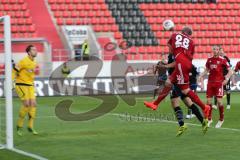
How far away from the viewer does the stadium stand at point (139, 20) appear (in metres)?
36.6

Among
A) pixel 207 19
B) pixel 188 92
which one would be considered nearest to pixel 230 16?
pixel 207 19

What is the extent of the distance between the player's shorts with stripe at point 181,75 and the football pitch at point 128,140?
1045 millimetres

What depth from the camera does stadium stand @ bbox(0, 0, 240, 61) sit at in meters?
36.6

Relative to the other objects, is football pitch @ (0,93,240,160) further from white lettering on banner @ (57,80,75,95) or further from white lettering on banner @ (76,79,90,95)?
white lettering on banner @ (76,79,90,95)

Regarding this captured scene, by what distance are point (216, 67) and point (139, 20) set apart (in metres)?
→ 22.6

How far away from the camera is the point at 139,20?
1518 inches

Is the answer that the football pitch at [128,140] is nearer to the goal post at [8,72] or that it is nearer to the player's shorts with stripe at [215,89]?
the goal post at [8,72]

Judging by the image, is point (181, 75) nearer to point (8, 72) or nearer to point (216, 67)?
point (216, 67)

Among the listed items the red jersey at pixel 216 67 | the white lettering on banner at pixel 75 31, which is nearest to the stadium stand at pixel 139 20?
the white lettering on banner at pixel 75 31

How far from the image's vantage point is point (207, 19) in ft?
131

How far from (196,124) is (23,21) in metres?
21.7

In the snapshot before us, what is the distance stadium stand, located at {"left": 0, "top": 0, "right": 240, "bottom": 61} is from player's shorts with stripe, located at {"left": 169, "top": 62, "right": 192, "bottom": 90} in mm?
21943

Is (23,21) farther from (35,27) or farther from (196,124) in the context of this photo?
(196,124)

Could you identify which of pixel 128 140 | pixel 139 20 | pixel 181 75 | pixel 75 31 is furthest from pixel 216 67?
pixel 139 20
